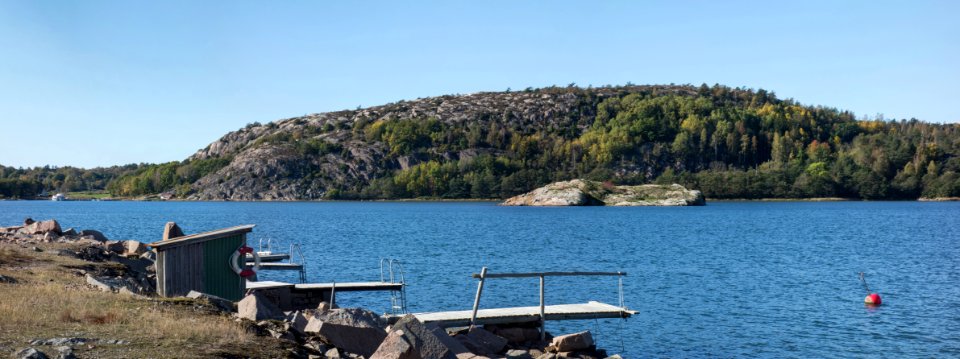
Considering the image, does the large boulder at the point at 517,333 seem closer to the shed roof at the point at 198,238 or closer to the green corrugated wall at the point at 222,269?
the green corrugated wall at the point at 222,269

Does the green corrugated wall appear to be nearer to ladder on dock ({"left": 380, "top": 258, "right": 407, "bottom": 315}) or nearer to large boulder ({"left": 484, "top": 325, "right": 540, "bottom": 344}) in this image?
ladder on dock ({"left": 380, "top": 258, "right": 407, "bottom": 315})

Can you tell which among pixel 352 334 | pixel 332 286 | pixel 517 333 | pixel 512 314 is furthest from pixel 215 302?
pixel 332 286

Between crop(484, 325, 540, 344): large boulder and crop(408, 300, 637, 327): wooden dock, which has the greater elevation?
crop(408, 300, 637, 327): wooden dock

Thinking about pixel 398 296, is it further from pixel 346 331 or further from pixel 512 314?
pixel 346 331

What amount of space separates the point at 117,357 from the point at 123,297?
719 centimetres

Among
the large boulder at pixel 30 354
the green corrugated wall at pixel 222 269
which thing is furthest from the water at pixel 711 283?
the large boulder at pixel 30 354

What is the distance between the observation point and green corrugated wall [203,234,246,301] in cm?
2720

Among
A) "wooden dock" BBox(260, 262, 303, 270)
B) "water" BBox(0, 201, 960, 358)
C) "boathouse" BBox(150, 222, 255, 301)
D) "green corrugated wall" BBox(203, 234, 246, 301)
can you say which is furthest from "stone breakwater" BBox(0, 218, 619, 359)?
A: "wooden dock" BBox(260, 262, 303, 270)

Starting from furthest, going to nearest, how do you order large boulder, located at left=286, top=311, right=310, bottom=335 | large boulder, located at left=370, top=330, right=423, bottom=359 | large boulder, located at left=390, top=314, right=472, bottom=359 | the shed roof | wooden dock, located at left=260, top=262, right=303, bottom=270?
wooden dock, located at left=260, top=262, right=303, bottom=270
the shed roof
large boulder, located at left=286, top=311, right=310, bottom=335
large boulder, located at left=390, top=314, right=472, bottom=359
large boulder, located at left=370, top=330, right=423, bottom=359

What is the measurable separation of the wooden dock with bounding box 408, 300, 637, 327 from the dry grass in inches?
383

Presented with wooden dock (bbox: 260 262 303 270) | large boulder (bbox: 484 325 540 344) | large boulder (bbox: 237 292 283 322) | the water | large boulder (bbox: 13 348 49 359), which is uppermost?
large boulder (bbox: 13 348 49 359)

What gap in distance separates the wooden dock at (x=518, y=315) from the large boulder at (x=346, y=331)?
6263 millimetres

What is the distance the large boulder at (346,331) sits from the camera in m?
19.2

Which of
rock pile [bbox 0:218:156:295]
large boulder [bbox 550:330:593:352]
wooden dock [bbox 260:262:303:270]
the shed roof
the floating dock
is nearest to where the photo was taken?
the shed roof
